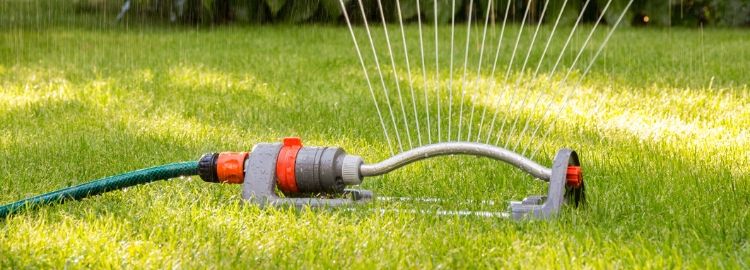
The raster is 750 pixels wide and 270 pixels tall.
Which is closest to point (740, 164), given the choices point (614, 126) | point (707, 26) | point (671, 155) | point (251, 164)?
point (671, 155)

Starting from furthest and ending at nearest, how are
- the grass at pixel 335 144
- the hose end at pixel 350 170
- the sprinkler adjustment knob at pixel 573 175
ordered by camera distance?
the hose end at pixel 350 170 < the sprinkler adjustment knob at pixel 573 175 < the grass at pixel 335 144

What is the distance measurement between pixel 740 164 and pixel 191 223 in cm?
123

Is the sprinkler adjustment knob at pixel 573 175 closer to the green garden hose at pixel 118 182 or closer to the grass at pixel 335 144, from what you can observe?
the grass at pixel 335 144

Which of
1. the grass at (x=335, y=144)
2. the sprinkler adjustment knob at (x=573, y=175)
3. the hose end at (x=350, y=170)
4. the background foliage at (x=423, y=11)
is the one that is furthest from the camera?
the background foliage at (x=423, y=11)

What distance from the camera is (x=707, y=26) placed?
250 inches

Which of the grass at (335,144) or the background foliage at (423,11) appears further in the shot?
the background foliage at (423,11)

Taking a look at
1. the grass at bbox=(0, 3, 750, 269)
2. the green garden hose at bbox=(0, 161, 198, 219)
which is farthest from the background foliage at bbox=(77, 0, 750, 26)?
the green garden hose at bbox=(0, 161, 198, 219)

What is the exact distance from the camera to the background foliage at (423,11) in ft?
20.6

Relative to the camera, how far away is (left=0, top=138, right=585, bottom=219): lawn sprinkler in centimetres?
192

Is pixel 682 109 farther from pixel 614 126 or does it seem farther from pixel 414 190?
pixel 414 190

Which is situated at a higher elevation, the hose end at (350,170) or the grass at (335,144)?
the hose end at (350,170)

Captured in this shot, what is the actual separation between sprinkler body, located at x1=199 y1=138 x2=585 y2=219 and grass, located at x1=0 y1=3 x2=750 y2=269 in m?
0.05

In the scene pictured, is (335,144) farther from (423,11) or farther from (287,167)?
(423,11)

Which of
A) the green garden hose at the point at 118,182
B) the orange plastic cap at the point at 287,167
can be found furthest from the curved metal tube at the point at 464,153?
the green garden hose at the point at 118,182
